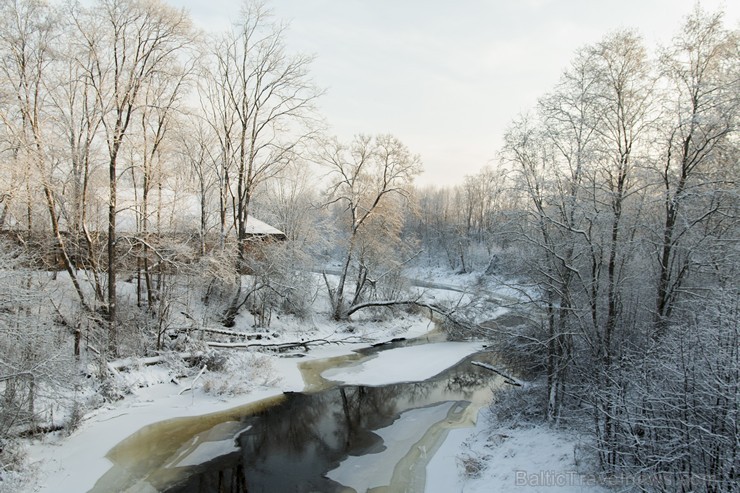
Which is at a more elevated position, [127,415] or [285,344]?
[285,344]

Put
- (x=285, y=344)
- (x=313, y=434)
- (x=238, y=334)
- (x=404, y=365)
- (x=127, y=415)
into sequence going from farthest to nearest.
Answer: (x=285, y=344) → (x=238, y=334) → (x=404, y=365) → (x=127, y=415) → (x=313, y=434)

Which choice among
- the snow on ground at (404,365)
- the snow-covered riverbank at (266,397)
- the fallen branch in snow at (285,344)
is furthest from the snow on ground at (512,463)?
the fallen branch in snow at (285,344)

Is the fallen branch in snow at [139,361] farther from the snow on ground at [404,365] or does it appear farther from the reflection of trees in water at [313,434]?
the snow on ground at [404,365]

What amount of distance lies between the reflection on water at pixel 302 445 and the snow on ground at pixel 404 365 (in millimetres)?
1628

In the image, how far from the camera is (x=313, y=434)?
12.1 metres

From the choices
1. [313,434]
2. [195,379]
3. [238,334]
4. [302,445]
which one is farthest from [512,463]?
[238,334]

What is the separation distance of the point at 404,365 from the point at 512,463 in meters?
9.98

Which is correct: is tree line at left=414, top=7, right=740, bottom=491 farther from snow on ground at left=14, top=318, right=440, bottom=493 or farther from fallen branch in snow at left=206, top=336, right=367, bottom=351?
fallen branch in snow at left=206, top=336, right=367, bottom=351

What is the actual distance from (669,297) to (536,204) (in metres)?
3.96

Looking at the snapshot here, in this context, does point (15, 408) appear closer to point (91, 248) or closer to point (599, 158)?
point (91, 248)

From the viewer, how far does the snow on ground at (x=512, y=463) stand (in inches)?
319

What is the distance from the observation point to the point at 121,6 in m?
14.6

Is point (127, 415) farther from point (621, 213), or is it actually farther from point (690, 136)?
point (690, 136)

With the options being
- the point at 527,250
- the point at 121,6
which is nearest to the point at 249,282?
the point at 121,6
